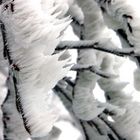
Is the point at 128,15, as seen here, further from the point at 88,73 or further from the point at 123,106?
the point at 123,106

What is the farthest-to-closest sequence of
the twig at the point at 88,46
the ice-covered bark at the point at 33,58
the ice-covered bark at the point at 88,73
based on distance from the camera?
1. the ice-covered bark at the point at 88,73
2. the twig at the point at 88,46
3. the ice-covered bark at the point at 33,58

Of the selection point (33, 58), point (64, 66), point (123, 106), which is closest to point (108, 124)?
point (123, 106)

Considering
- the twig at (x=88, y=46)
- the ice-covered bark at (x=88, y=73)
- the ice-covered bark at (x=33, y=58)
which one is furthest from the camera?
the ice-covered bark at (x=88, y=73)

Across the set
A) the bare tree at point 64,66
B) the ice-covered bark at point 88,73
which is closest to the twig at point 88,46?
the bare tree at point 64,66

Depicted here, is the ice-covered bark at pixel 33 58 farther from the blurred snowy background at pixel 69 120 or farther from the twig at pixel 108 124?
the twig at pixel 108 124

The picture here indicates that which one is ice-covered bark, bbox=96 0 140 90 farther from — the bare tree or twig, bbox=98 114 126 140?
twig, bbox=98 114 126 140

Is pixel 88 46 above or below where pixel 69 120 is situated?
above

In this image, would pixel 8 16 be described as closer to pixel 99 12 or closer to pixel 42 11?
pixel 42 11

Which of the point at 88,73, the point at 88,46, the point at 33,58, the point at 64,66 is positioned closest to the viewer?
the point at 33,58

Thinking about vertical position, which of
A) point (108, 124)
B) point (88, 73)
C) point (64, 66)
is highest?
point (64, 66)
